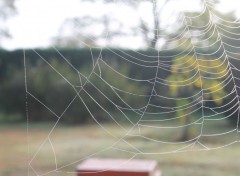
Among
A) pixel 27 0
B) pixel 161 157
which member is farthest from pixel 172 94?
pixel 27 0

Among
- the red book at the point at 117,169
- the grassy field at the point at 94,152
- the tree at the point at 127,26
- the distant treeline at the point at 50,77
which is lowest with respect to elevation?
the red book at the point at 117,169

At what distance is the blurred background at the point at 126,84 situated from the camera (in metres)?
1.93

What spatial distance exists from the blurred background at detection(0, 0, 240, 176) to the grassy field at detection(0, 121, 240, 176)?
10mm

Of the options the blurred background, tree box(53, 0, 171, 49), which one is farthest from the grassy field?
tree box(53, 0, 171, 49)

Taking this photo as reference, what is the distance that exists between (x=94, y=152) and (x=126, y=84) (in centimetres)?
197

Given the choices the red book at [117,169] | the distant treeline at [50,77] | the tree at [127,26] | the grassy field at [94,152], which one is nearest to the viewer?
the red book at [117,169]

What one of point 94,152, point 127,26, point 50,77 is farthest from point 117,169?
point 50,77

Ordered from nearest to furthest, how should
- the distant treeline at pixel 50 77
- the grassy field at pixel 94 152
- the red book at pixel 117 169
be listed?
the red book at pixel 117 169
the grassy field at pixel 94 152
the distant treeline at pixel 50 77

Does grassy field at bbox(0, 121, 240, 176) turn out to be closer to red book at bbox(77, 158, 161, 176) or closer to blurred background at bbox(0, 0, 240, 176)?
blurred background at bbox(0, 0, 240, 176)

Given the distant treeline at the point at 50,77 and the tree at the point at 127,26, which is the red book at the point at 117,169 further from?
the distant treeline at the point at 50,77

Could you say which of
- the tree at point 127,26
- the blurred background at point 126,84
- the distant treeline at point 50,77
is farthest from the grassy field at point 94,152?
the tree at point 127,26

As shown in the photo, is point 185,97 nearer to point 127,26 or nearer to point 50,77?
point 127,26

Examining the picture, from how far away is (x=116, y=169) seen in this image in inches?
63.6

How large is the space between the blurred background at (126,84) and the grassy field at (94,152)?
0.03ft
